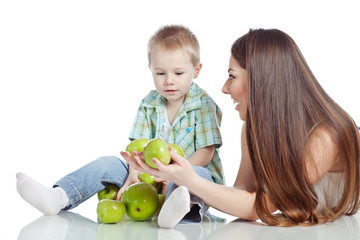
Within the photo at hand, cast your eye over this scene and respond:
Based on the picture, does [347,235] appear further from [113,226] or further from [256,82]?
[113,226]

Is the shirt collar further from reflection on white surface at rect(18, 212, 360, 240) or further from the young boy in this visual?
reflection on white surface at rect(18, 212, 360, 240)

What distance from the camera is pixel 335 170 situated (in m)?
2.90

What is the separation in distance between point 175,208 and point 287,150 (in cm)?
62

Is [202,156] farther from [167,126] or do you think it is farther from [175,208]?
[175,208]

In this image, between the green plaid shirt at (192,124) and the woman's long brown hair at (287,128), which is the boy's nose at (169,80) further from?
the woman's long brown hair at (287,128)

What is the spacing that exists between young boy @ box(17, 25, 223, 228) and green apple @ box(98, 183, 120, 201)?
0.05 meters

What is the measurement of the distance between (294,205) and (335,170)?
0.32 meters

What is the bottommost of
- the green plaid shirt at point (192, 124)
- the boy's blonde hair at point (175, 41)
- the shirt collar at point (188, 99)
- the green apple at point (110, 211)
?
the green apple at point (110, 211)

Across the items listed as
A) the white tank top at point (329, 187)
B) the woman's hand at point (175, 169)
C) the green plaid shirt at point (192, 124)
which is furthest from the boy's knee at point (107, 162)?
the white tank top at point (329, 187)

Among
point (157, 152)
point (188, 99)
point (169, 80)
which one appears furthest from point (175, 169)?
point (188, 99)

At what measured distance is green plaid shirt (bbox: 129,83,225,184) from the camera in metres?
3.52

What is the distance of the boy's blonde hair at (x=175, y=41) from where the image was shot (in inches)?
137

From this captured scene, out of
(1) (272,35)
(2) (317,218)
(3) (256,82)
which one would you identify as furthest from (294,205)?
(1) (272,35)

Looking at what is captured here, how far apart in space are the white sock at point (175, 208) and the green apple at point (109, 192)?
2.15 ft
